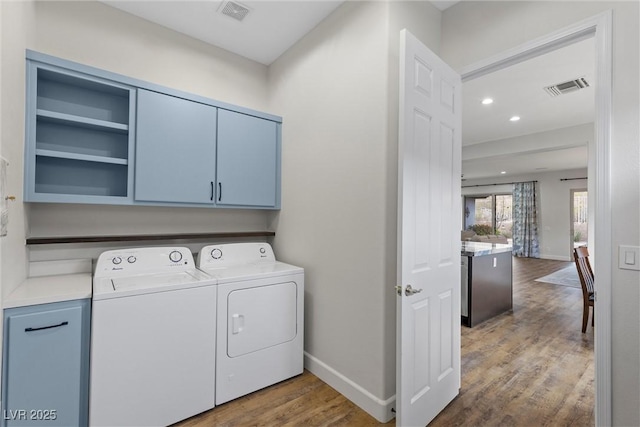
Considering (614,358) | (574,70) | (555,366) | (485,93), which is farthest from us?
(485,93)

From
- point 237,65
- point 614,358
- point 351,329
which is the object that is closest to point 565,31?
point 614,358

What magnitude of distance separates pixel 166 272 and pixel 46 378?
2.74 feet

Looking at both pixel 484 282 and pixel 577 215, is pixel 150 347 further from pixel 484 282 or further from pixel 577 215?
pixel 577 215

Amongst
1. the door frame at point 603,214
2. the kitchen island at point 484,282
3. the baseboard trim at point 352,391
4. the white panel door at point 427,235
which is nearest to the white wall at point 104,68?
the baseboard trim at point 352,391

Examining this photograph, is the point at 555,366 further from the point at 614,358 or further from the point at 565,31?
the point at 565,31

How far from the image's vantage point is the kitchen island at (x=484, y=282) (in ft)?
11.1

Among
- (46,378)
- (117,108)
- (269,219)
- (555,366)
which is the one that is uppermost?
(117,108)

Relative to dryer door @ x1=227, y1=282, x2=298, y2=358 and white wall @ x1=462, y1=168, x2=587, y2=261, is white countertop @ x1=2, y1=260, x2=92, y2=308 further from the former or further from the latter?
white wall @ x1=462, y1=168, x2=587, y2=261

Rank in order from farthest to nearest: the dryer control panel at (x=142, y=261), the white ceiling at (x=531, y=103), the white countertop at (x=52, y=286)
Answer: the white ceiling at (x=531, y=103) → the dryer control panel at (x=142, y=261) → the white countertop at (x=52, y=286)

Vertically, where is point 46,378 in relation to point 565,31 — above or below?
below

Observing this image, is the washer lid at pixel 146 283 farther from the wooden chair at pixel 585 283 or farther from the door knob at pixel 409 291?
the wooden chair at pixel 585 283

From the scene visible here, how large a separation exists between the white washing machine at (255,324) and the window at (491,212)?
9.37 meters

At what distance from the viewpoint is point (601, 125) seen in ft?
4.79

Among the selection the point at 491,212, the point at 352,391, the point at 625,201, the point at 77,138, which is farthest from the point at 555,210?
the point at 77,138
